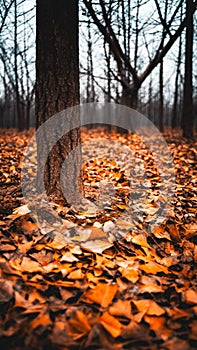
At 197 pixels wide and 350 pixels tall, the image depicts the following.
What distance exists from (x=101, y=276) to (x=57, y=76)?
181 centimetres

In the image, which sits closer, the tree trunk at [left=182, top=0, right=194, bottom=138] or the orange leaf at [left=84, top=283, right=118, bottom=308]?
the orange leaf at [left=84, top=283, right=118, bottom=308]

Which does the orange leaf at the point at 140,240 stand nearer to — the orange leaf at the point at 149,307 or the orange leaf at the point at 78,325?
the orange leaf at the point at 149,307

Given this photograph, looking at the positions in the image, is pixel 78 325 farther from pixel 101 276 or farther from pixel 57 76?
pixel 57 76

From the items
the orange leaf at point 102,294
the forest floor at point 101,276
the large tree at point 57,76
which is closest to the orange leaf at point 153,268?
the forest floor at point 101,276

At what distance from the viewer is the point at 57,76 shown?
2.54 meters

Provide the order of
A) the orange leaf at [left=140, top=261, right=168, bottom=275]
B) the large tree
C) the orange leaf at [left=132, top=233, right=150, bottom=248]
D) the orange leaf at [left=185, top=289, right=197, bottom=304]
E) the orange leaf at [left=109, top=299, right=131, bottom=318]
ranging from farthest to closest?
the large tree → the orange leaf at [left=132, top=233, right=150, bottom=248] → the orange leaf at [left=140, top=261, right=168, bottom=275] → the orange leaf at [left=185, top=289, right=197, bottom=304] → the orange leaf at [left=109, top=299, right=131, bottom=318]

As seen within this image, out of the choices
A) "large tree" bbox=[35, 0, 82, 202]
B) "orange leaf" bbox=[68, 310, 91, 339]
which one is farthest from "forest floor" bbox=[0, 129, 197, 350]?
"large tree" bbox=[35, 0, 82, 202]

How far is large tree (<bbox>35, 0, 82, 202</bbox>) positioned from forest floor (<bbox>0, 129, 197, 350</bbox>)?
36cm

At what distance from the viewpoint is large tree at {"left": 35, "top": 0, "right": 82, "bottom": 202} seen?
247 centimetres

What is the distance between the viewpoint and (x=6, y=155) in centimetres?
529

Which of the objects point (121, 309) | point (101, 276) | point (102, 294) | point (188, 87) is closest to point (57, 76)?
point (101, 276)

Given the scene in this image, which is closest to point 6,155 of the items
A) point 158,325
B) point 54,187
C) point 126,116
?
point 54,187

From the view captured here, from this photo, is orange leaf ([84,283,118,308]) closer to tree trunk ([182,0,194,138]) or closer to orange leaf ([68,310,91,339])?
orange leaf ([68,310,91,339])

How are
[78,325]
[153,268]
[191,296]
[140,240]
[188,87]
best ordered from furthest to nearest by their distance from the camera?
[188,87] → [140,240] → [153,268] → [191,296] → [78,325]
